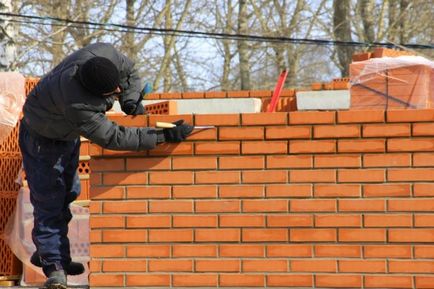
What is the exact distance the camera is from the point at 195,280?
5.28m

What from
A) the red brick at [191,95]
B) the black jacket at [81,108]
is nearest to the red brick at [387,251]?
the black jacket at [81,108]

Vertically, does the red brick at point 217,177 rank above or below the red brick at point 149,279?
above

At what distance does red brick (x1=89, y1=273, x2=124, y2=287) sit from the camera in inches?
211

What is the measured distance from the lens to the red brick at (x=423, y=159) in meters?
5.07

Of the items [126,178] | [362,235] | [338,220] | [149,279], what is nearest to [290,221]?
[338,220]

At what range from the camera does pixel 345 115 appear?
202 inches

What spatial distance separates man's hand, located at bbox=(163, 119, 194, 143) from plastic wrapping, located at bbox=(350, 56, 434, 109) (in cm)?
336

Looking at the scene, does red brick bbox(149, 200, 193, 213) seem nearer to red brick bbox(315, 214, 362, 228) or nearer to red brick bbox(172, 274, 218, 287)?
red brick bbox(172, 274, 218, 287)

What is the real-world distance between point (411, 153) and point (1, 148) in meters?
3.61

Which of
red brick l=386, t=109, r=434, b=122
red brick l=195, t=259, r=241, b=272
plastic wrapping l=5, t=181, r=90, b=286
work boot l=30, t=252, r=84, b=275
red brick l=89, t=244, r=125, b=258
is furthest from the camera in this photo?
plastic wrapping l=5, t=181, r=90, b=286

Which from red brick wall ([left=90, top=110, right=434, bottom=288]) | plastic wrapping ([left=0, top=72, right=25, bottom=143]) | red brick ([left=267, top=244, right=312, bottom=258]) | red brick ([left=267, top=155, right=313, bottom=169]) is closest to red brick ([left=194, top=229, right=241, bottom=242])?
red brick wall ([left=90, top=110, right=434, bottom=288])

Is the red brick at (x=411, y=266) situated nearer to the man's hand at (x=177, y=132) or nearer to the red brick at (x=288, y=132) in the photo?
the red brick at (x=288, y=132)

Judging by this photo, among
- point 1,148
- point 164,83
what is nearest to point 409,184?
point 1,148

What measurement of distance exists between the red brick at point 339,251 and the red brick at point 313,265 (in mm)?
39
